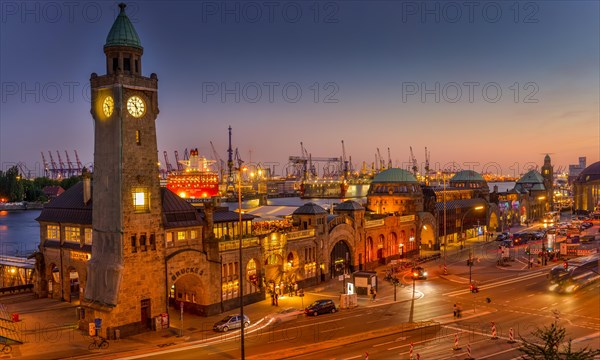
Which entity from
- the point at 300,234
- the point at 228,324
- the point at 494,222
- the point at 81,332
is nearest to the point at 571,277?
the point at 300,234

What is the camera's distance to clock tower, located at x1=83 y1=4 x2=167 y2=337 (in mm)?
53781

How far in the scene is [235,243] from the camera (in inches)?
2537

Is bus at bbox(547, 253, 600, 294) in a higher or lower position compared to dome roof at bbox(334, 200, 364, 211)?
lower

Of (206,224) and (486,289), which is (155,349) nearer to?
(206,224)

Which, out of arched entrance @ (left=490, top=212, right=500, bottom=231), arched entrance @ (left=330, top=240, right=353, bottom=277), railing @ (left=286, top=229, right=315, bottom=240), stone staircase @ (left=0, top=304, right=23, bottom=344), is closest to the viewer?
stone staircase @ (left=0, top=304, right=23, bottom=344)

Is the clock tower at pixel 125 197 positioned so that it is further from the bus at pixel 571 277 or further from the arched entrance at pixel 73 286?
the bus at pixel 571 277

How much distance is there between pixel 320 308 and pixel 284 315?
440 cm

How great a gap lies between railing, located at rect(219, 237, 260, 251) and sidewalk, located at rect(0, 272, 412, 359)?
23.0 ft

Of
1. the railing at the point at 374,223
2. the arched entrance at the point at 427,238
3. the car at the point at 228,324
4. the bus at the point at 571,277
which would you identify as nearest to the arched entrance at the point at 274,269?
the car at the point at 228,324

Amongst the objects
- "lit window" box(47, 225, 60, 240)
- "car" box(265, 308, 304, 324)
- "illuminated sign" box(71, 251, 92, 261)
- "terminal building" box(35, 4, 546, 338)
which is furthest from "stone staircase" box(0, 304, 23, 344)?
"car" box(265, 308, 304, 324)

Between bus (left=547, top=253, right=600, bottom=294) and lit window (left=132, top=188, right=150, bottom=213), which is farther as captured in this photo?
bus (left=547, top=253, right=600, bottom=294)

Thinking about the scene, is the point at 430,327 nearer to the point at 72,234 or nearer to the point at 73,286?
the point at 72,234

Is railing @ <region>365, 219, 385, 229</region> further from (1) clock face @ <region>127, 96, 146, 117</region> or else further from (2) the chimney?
(1) clock face @ <region>127, 96, 146, 117</region>

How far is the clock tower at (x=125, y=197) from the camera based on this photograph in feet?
176
